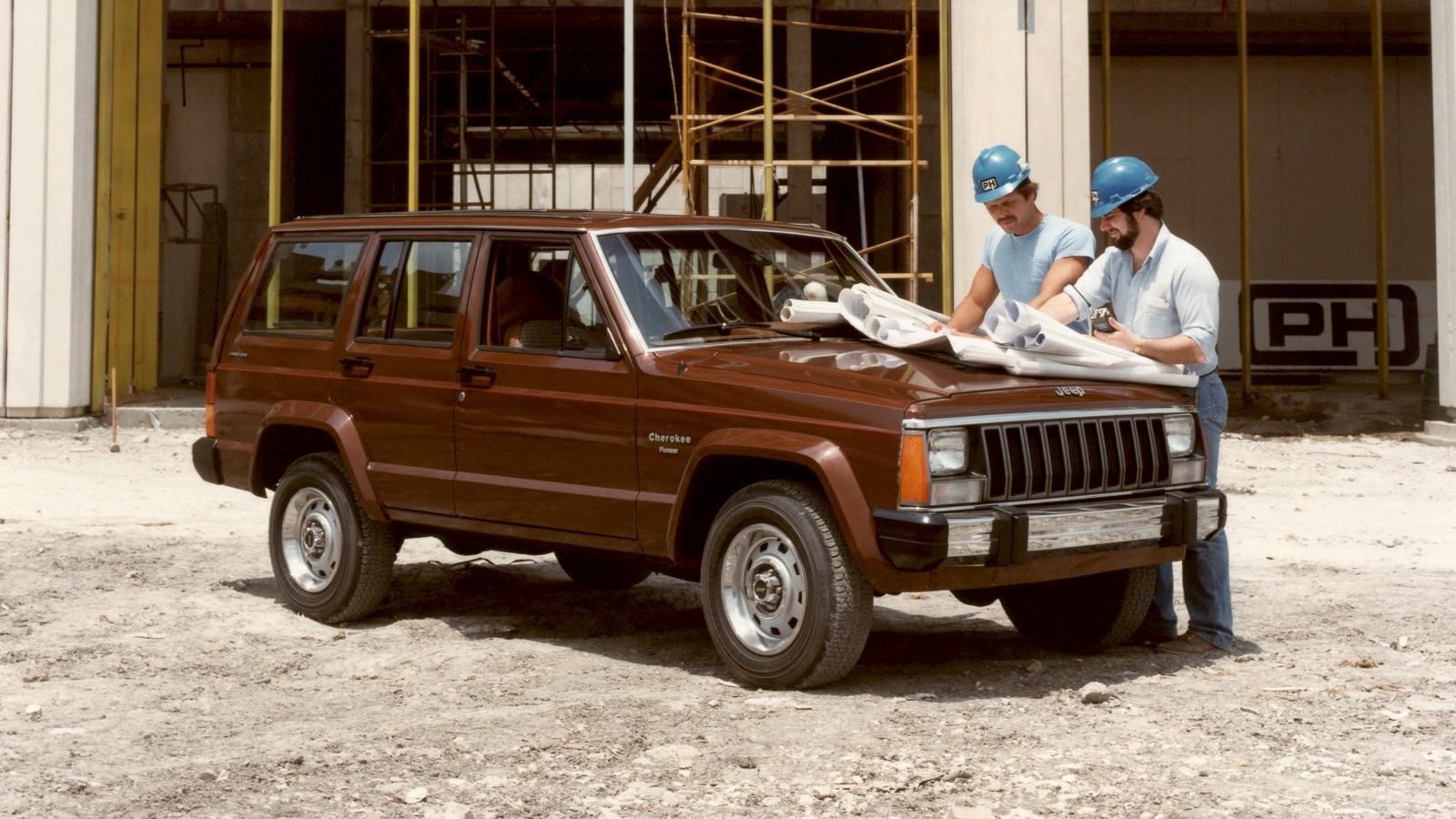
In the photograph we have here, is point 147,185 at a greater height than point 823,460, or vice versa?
point 147,185

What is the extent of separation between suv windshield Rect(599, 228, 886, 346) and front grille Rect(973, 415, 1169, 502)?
121 centimetres

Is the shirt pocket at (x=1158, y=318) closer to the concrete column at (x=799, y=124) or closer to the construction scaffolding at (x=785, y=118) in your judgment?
the construction scaffolding at (x=785, y=118)

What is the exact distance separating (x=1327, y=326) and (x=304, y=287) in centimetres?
1865

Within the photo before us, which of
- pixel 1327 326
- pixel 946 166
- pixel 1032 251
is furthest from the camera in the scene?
pixel 1327 326

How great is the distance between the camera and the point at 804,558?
18.3ft

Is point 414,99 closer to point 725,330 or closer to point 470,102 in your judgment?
point 725,330

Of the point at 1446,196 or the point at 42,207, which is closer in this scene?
the point at 1446,196

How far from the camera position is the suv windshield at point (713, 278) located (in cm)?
634

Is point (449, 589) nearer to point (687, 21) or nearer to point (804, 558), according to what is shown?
point (804, 558)

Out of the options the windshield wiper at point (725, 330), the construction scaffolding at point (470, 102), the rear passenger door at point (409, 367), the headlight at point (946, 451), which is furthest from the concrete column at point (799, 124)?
the headlight at point (946, 451)

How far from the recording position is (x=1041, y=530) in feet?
18.2

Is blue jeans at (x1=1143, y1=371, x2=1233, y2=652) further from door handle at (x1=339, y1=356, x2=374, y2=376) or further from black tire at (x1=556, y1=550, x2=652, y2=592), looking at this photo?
door handle at (x1=339, y1=356, x2=374, y2=376)

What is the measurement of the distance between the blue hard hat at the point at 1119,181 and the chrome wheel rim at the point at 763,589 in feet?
5.96

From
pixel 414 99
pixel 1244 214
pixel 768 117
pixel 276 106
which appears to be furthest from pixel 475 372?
pixel 1244 214
